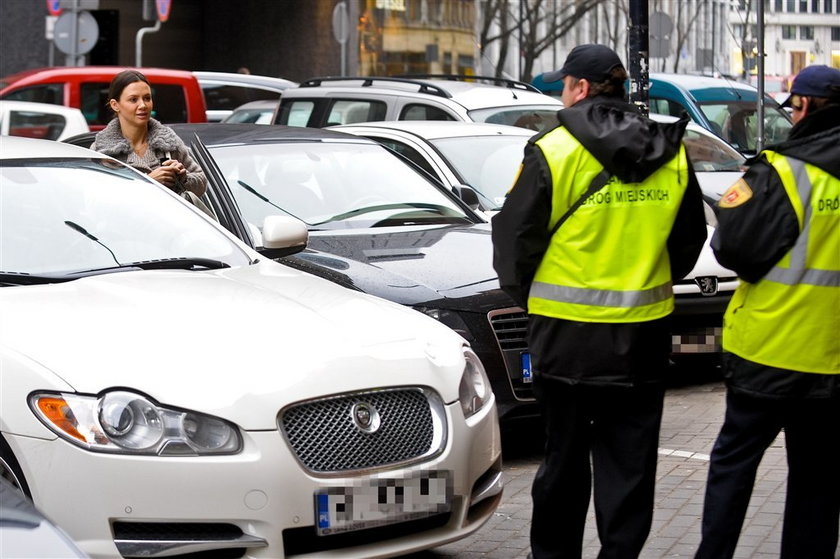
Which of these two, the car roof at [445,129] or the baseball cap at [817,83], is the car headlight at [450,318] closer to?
the baseball cap at [817,83]

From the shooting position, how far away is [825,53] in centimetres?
15062

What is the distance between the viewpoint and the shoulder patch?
451 cm

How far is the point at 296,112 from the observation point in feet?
47.9

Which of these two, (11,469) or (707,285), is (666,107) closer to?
(707,285)

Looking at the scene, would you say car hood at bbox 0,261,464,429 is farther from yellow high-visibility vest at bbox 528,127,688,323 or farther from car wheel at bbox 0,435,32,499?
yellow high-visibility vest at bbox 528,127,688,323

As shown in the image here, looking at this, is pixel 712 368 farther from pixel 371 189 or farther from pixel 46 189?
pixel 46 189

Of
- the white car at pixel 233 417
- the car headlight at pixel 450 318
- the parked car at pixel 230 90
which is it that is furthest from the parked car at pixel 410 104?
the parked car at pixel 230 90

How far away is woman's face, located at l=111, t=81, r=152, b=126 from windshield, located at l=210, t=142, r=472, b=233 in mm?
585

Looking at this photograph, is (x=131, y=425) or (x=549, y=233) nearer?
(x=131, y=425)

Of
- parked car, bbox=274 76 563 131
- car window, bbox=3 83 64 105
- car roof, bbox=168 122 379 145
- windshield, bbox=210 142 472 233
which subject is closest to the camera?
windshield, bbox=210 142 472 233

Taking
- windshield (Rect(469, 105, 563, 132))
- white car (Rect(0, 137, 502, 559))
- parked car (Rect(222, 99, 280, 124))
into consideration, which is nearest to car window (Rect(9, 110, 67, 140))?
parked car (Rect(222, 99, 280, 124))

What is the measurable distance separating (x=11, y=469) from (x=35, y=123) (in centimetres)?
1302

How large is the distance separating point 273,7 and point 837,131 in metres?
33.8

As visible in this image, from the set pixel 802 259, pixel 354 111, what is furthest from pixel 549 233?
pixel 354 111
